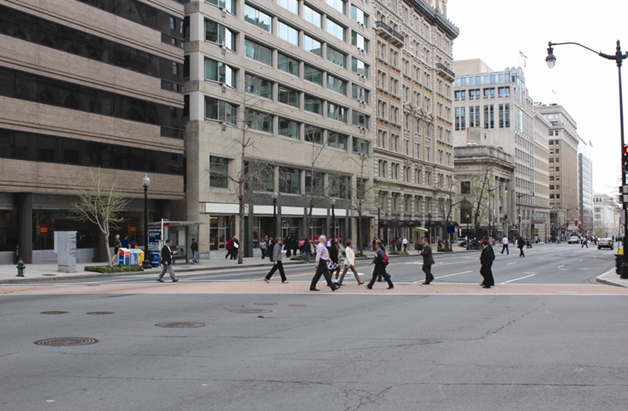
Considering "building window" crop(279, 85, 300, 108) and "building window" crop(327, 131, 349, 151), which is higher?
"building window" crop(279, 85, 300, 108)

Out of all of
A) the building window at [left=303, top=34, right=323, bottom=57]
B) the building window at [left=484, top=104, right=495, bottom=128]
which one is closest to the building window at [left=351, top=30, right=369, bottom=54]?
the building window at [left=303, top=34, right=323, bottom=57]

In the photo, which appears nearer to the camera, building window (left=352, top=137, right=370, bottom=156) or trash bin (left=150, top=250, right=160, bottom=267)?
trash bin (left=150, top=250, right=160, bottom=267)

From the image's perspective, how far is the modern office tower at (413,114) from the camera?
7219cm

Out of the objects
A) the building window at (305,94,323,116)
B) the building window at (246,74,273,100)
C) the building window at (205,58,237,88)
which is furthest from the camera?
the building window at (305,94,323,116)

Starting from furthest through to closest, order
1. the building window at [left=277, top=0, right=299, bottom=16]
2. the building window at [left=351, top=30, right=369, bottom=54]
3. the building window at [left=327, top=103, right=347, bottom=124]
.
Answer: the building window at [left=351, top=30, right=369, bottom=54]
the building window at [left=327, top=103, right=347, bottom=124]
the building window at [left=277, top=0, right=299, bottom=16]

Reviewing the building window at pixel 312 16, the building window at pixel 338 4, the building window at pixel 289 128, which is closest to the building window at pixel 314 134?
the building window at pixel 289 128

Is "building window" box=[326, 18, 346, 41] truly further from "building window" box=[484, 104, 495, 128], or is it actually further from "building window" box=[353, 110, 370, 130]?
"building window" box=[484, 104, 495, 128]

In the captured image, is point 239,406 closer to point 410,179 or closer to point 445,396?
point 445,396

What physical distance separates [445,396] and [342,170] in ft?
184

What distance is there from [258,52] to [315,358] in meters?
45.1

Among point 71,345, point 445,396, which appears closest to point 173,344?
point 71,345

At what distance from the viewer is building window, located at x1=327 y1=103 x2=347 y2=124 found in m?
61.6

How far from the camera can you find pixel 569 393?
714cm

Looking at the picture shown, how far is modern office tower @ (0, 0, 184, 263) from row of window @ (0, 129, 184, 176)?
6 cm
